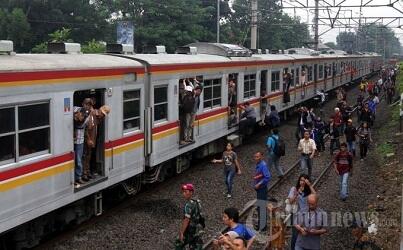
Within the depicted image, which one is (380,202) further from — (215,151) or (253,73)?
(253,73)

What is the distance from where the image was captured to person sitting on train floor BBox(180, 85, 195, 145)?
13258mm

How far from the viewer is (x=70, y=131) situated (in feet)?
29.2

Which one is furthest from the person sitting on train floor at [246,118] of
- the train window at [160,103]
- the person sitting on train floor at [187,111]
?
the train window at [160,103]

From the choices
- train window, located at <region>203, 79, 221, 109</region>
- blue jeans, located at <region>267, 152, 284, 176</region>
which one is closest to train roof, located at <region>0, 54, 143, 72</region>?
train window, located at <region>203, 79, 221, 109</region>

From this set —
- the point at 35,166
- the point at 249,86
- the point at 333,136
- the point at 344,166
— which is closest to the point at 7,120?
the point at 35,166

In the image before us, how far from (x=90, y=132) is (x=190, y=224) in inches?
109

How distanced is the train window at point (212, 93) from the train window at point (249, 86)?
7.93ft

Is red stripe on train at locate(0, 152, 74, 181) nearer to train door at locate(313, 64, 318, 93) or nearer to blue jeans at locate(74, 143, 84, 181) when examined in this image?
blue jeans at locate(74, 143, 84, 181)

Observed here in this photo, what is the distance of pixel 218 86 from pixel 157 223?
6.09 meters

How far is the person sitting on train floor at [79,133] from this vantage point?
29.9 ft

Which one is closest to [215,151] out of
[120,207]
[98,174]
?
[120,207]

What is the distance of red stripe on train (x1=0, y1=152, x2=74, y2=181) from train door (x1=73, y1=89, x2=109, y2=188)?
0.44 meters

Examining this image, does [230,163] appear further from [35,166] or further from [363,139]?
[363,139]

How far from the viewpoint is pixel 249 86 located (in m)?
18.8
